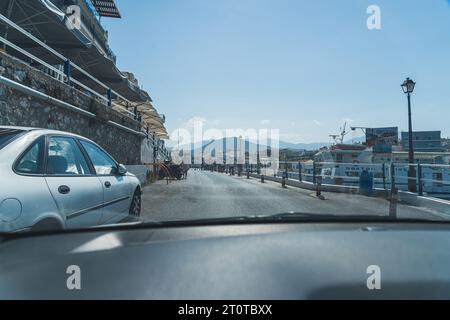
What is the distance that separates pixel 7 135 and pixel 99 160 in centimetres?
147

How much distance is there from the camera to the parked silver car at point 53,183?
2555mm

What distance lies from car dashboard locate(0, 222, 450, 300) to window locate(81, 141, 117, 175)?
7.55ft

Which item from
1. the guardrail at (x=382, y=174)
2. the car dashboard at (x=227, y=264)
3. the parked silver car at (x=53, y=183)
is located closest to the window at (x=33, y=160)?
the parked silver car at (x=53, y=183)

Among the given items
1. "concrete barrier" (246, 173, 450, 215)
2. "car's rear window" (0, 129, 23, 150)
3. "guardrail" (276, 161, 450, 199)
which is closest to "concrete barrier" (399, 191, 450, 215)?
"concrete barrier" (246, 173, 450, 215)

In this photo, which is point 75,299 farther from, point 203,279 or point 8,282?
point 203,279

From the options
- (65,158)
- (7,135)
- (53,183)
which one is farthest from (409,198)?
(7,135)

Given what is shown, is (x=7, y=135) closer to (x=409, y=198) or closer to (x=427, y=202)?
(x=427, y=202)

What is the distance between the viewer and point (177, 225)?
2.26 meters

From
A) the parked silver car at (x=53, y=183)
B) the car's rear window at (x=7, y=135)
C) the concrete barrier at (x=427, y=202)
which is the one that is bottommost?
the concrete barrier at (x=427, y=202)

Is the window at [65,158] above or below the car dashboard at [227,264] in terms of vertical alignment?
above

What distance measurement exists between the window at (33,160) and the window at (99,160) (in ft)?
3.32

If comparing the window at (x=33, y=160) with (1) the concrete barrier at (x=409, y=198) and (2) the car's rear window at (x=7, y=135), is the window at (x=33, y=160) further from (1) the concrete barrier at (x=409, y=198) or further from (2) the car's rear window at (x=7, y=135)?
(1) the concrete barrier at (x=409, y=198)

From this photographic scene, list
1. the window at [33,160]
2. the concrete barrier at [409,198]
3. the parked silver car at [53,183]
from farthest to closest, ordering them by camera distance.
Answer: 1. the concrete barrier at [409,198]
2. the window at [33,160]
3. the parked silver car at [53,183]
